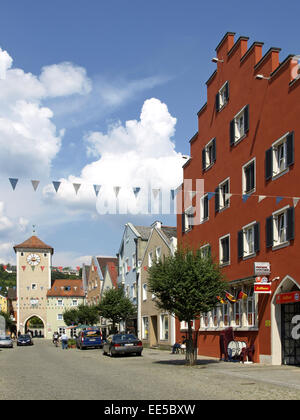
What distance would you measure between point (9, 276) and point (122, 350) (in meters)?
143

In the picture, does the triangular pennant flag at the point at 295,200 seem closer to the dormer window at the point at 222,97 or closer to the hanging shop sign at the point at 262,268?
the hanging shop sign at the point at 262,268

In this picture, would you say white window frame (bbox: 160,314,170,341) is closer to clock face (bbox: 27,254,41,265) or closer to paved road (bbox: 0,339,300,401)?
paved road (bbox: 0,339,300,401)

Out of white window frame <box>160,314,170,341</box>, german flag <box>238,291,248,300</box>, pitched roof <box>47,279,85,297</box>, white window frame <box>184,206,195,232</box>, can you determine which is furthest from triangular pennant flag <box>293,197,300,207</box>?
pitched roof <box>47,279,85,297</box>

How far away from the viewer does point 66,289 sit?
348 ft

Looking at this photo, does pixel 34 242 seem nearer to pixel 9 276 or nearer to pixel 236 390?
pixel 9 276

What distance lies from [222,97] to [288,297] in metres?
12.8

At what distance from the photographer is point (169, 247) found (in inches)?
1598

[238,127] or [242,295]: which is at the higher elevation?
[238,127]

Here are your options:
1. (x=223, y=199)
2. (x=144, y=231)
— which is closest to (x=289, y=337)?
(x=223, y=199)

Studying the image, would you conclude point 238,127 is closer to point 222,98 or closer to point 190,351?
point 222,98

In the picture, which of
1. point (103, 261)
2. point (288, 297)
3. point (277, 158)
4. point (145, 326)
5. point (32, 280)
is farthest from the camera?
point (32, 280)

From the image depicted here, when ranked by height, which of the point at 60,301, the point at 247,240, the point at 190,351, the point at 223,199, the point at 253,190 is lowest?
the point at 60,301

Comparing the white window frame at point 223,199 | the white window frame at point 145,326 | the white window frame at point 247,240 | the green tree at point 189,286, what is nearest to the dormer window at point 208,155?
the white window frame at point 223,199

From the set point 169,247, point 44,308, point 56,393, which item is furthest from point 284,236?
point 44,308
